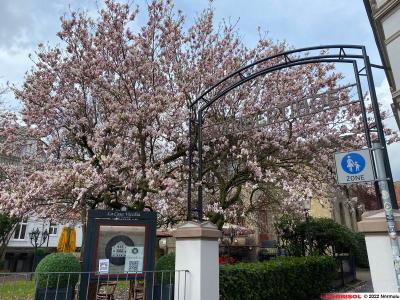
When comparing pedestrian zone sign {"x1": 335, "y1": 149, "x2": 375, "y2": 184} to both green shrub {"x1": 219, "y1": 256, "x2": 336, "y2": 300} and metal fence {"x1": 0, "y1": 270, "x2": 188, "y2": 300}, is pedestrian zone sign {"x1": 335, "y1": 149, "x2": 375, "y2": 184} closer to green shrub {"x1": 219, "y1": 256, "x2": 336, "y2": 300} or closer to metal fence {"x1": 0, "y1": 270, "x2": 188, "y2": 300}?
metal fence {"x1": 0, "y1": 270, "x2": 188, "y2": 300}

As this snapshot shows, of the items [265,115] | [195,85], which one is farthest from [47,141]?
[265,115]

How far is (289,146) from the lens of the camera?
416 inches

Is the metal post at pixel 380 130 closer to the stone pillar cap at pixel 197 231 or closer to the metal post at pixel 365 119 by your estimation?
the metal post at pixel 365 119

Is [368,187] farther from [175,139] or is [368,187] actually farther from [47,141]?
[47,141]

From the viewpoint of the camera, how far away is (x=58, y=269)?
20.1ft

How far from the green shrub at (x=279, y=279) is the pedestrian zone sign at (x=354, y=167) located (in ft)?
11.8

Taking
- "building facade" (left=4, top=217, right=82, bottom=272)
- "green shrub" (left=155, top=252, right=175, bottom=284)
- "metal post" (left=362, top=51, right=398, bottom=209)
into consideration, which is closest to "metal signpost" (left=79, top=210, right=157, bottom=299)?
"green shrub" (left=155, top=252, right=175, bottom=284)

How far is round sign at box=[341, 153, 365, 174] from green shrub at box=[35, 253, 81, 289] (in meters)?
5.30

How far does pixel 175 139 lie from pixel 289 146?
3.85 m

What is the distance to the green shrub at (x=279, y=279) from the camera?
7.29 m

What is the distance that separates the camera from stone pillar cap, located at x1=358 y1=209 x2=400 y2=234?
516 centimetres

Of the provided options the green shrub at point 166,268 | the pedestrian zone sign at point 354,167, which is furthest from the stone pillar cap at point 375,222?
the green shrub at point 166,268

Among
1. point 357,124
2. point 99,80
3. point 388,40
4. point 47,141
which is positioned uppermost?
point 388,40

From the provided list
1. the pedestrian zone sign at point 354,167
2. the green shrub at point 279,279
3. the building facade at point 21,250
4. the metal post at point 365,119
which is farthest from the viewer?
the building facade at point 21,250
